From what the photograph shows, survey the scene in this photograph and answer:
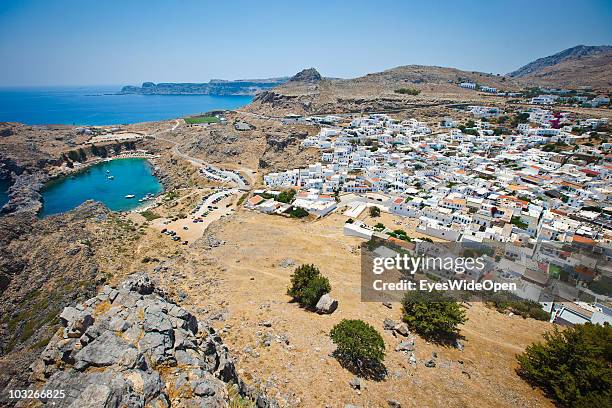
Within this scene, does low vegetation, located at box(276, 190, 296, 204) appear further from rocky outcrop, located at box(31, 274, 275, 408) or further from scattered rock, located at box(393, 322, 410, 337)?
rocky outcrop, located at box(31, 274, 275, 408)

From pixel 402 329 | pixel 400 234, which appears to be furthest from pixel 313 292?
pixel 400 234

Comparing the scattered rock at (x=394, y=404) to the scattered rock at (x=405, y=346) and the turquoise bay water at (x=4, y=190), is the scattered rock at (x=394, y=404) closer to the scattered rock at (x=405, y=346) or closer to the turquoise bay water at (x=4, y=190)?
the scattered rock at (x=405, y=346)

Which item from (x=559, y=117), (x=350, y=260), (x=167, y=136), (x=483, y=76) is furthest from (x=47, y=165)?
(x=483, y=76)

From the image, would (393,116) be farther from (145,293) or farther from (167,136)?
(145,293)

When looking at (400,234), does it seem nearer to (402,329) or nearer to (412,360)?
(402,329)

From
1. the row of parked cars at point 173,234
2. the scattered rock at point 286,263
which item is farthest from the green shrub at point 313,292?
the row of parked cars at point 173,234

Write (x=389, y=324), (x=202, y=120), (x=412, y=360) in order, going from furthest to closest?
1. (x=202, y=120)
2. (x=389, y=324)
3. (x=412, y=360)
